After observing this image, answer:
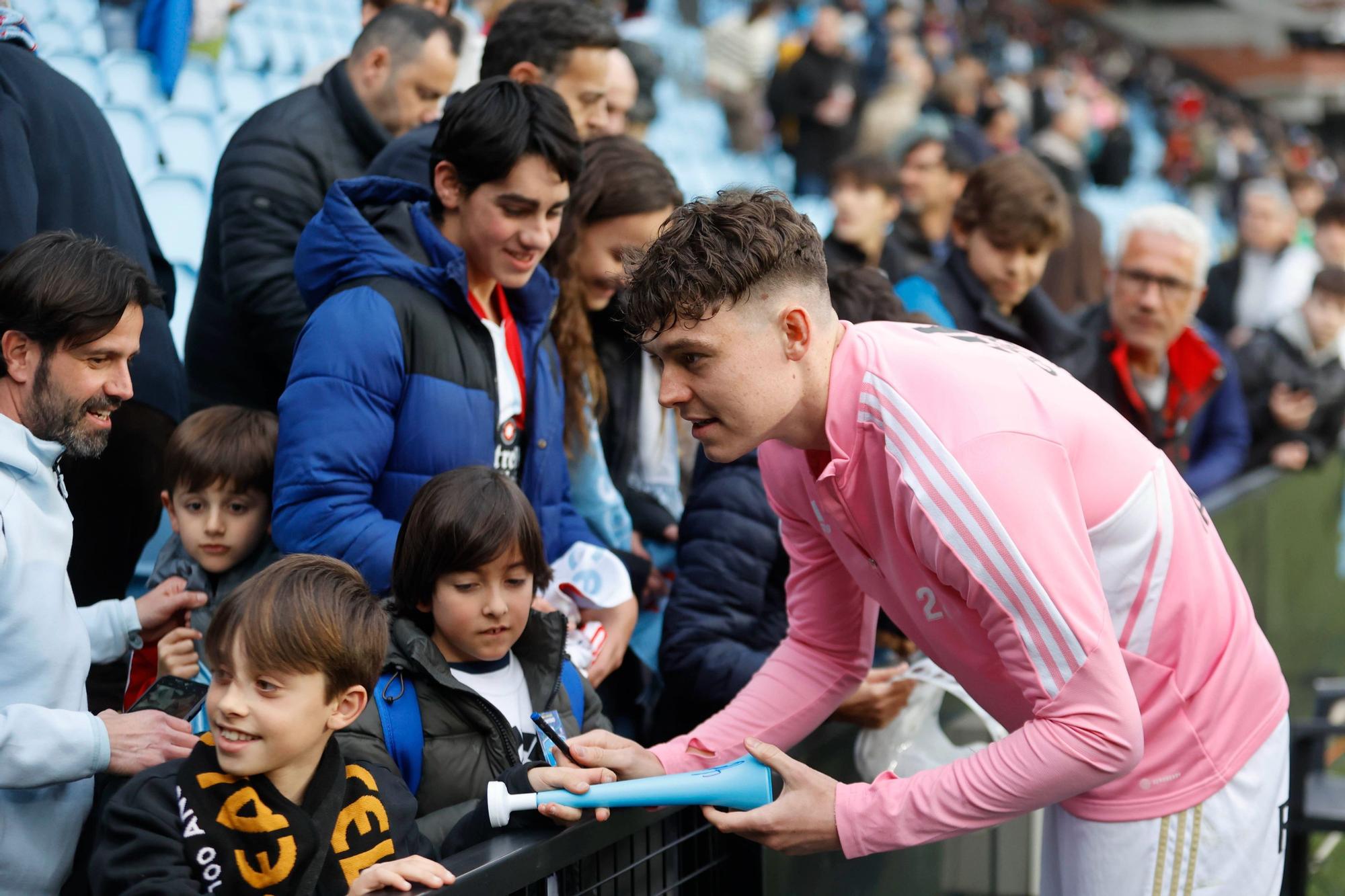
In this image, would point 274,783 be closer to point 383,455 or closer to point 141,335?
point 383,455

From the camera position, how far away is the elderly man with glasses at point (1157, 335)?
479cm

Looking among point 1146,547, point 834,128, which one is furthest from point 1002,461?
point 834,128

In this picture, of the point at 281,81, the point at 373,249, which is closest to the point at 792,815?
the point at 373,249

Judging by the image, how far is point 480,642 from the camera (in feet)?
8.21

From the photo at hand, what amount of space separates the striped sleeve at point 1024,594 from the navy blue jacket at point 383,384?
42.8 inches

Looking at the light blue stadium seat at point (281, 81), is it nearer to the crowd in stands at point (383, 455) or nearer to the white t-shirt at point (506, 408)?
the crowd in stands at point (383, 455)

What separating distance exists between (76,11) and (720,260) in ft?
14.5

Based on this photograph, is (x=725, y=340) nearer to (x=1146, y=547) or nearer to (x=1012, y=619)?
(x=1012, y=619)

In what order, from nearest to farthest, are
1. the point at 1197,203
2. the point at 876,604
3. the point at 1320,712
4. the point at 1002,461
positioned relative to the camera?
1. the point at 1002,461
2. the point at 876,604
3. the point at 1320,712
4. the point at 1197,203

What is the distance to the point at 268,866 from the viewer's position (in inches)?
78.4

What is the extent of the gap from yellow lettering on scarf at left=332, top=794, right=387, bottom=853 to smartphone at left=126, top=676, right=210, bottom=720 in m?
0.53

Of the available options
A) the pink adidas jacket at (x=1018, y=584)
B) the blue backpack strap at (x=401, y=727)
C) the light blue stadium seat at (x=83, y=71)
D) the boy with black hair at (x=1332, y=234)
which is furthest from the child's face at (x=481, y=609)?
the boy with black hair at (x=1332, y=234)

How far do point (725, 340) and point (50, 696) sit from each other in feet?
4.19

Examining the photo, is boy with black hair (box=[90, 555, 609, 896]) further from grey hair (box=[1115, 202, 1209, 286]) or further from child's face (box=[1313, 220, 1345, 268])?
child's face (box=[1313, 220, 1345, 268])
